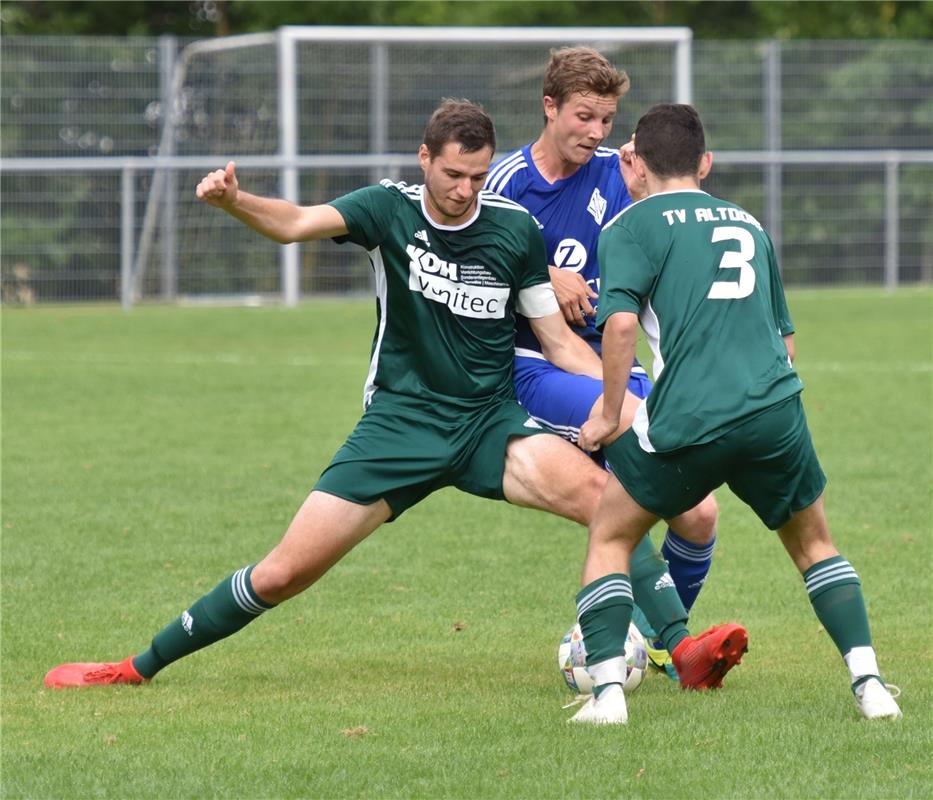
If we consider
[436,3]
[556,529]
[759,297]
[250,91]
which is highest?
[436,3]

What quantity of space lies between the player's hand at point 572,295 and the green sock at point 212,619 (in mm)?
1482

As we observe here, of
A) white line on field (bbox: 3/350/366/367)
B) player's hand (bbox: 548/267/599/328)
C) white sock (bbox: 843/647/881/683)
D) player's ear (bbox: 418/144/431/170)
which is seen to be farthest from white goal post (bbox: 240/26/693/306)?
white sock (bbox: 843/647/881/683)

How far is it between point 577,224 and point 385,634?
6.08 feet

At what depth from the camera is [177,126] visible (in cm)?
2345

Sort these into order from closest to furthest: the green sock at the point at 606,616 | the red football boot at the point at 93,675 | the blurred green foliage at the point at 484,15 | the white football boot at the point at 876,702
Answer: the white football boot at the point at 876,702 → the green sock at the point at 606,616 → the red football boot at the point at 93,675 → the blurred green foliage at the point at 484,15

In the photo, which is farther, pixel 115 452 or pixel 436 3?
pixel 436 3

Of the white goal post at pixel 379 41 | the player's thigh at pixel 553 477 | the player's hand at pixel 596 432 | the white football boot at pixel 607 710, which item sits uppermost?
the white goal post at pixel 379 41

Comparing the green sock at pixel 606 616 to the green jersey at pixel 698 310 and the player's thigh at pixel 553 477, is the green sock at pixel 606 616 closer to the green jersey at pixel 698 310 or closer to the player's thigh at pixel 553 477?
the player's thigh at pixel 553 477

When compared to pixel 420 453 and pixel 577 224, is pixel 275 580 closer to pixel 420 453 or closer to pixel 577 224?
pixel 420 453

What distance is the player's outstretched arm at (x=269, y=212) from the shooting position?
16.6 feet

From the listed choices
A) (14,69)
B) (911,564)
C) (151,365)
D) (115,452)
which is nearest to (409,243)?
(911,564)

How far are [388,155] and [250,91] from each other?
2218 mm

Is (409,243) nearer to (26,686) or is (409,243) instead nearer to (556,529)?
(26,686)

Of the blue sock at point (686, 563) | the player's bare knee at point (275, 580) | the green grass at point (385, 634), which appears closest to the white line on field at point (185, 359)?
the green grass at point (385, 634)
